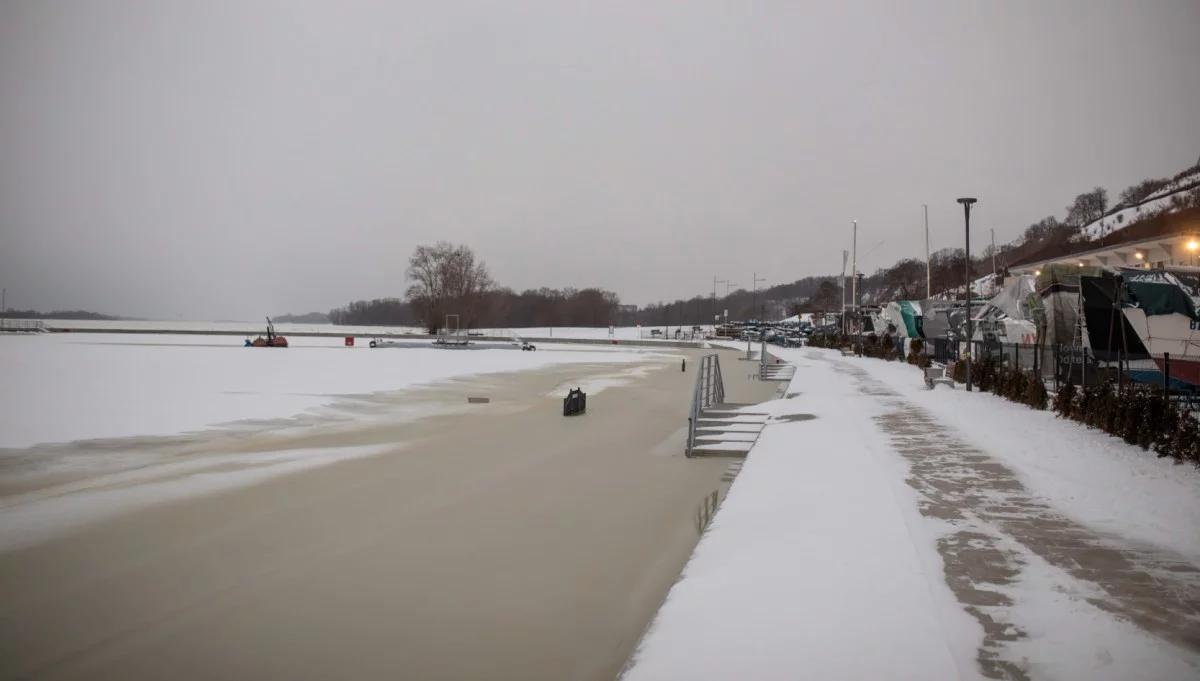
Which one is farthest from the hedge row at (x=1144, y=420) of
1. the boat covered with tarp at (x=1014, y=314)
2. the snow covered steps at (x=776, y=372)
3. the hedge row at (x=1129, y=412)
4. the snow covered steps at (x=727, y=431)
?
the snow covered steps at (x=776, y=372)

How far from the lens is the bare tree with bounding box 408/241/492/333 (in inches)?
4385

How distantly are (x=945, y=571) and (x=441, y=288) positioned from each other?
111m

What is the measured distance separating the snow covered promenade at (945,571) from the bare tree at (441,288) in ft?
341

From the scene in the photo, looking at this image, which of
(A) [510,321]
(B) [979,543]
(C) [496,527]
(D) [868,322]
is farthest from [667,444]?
(A) [510,321]

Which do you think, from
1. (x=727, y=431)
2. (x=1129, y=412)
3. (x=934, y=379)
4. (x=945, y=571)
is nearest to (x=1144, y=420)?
(x=1129, y=412)

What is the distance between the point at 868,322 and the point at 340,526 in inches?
2985

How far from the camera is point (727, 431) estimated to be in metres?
15.9

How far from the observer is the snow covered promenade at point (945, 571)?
4266mm

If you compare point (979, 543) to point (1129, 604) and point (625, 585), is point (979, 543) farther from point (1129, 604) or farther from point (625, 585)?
point (625, 585)

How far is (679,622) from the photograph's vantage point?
195 inches

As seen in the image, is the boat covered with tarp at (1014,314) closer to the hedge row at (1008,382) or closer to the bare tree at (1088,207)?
the hedge row at (1008,382)

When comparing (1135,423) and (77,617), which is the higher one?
(1135,423)

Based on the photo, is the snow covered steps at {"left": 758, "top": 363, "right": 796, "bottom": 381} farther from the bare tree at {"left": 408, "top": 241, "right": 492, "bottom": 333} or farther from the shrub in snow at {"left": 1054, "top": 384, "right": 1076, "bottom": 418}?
the bare tree at {"left": 408, "top": 241, "right": 492, "bottom": 333}

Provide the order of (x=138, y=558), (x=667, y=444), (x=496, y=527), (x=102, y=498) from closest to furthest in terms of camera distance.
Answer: (x=138, y=558)
(x=496, y=527)
(x=102, y=498)
(x=667, y=444)
